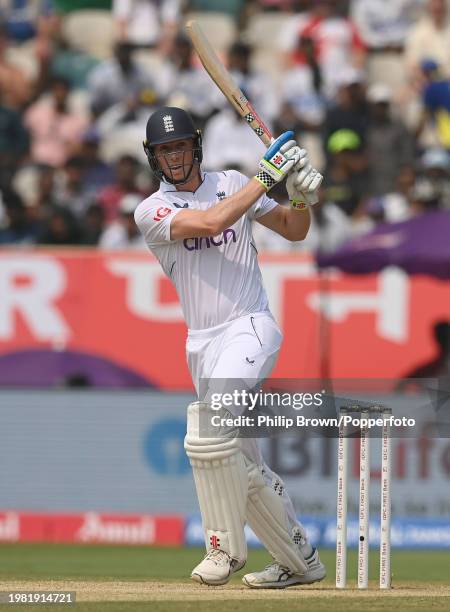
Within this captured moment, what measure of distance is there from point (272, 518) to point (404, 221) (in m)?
5.87

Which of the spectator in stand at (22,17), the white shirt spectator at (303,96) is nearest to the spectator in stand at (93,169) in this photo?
the white shirt spectator at (303,96)

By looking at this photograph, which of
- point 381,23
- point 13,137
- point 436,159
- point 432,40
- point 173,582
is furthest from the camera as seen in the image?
point 381,23

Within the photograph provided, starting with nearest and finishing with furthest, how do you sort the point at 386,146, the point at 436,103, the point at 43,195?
the point at 43,195 < the point at 386,146 < the point at 436,103

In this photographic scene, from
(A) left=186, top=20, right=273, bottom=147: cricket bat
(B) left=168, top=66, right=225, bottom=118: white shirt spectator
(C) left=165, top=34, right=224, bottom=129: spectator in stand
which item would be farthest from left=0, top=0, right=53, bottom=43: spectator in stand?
(A) left=186, top=20, right=273, bottom=147: cricket bat

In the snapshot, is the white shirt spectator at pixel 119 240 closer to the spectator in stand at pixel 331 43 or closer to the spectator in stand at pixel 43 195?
the spectator in stand at pixel 43 195

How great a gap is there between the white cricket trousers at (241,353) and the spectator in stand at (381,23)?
980cm

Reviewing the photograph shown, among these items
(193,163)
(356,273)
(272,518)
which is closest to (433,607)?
(272,518)

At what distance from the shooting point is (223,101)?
15.0 m

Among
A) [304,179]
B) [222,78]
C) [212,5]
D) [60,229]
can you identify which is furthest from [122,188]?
[304,179]

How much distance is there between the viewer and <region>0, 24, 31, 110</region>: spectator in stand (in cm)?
1611

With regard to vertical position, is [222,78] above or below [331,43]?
below

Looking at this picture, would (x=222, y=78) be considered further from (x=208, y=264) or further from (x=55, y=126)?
(x=55, y=126)

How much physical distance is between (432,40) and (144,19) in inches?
124

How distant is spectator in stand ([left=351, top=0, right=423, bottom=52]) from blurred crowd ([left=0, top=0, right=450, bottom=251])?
0.07 feet
